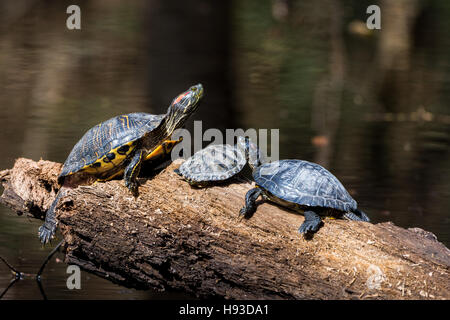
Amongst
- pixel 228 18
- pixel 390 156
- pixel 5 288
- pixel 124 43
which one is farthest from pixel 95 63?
pixel 5 288

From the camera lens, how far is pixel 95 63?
9.46m

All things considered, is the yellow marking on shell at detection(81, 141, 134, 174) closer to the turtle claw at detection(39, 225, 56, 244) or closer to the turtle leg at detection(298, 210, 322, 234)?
the turtle claw at detection(39, 225, 56, 244)

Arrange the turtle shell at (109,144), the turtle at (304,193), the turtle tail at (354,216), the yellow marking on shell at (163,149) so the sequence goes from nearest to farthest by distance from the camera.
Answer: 1. the turtle at (304,193)
2. the turtle tail at (354,216)
3. the turtle shell at (109,144)
4. the yellow marking on shell at (163,149)

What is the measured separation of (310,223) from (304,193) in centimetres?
16

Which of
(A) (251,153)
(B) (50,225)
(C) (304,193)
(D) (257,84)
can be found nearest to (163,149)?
(A) (251,153)

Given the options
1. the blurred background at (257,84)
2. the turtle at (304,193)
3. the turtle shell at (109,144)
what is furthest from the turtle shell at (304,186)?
the blurred background at (257,84)

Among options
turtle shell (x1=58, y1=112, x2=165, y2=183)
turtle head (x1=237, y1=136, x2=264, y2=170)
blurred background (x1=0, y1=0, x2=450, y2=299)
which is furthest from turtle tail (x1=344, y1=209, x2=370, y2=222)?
turtle shell (x1=58, y1=112, x2=165, y2=183)

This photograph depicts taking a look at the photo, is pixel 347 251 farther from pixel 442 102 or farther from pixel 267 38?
pixel 267 38

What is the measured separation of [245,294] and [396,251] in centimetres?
78

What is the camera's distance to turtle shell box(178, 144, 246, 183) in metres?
2.94

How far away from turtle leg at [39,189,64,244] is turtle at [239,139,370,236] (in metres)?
1.10

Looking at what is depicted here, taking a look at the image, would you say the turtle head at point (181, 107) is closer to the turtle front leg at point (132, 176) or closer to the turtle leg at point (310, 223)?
the turtle front leg at point (132, 176)

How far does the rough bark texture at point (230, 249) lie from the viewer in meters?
2.64

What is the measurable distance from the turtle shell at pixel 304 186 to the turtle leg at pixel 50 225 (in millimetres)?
1164
